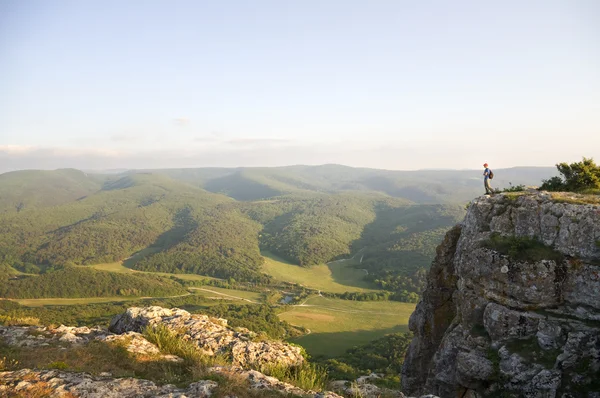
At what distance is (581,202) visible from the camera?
1762cm

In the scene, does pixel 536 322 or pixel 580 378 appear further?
pixel 536 322

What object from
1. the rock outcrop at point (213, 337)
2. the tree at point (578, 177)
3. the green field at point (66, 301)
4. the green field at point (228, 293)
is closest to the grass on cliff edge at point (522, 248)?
the tree at point (578, 177)

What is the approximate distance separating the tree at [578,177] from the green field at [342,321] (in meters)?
70.6

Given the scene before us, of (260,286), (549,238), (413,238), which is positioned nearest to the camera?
(549,238)

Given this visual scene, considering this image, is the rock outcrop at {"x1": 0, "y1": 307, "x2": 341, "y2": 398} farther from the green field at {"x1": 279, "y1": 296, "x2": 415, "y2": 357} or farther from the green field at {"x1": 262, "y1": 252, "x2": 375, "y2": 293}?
the green field at {"x1": 262, "y1": 252, "x2": 375, "y2": 293}

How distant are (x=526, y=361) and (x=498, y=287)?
4.01 m

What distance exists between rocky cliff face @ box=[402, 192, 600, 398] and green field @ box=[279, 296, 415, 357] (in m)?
69.3

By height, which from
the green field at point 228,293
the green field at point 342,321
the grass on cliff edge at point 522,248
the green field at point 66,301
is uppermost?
the grass on cliff edge at point 522,248

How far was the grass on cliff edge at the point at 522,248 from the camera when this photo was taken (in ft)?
55.7

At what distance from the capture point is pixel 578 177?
22.7 m

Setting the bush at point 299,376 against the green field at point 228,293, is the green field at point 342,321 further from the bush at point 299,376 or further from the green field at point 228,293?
the bush at point 299,376

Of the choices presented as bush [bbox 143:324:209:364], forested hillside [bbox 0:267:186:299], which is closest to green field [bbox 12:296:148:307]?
forested hillside [bbox 0:267:186:299]

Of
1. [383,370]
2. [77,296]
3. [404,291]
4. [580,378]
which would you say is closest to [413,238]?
[404,291]

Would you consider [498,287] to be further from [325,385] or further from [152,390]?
[152,390]
